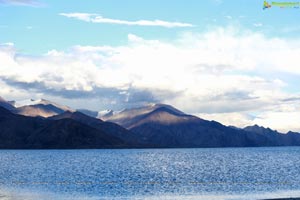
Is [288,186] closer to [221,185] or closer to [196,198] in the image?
[221,185]

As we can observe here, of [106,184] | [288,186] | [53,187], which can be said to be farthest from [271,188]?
[53,187]

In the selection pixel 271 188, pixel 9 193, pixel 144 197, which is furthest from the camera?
pixel 271 188

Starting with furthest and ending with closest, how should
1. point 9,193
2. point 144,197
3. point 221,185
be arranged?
1. point 221,185
2. point 9,193
3. point 144,197

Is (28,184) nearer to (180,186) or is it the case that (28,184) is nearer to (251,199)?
(180,186)

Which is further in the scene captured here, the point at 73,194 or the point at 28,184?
the point at 28,184

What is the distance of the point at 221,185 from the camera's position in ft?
354

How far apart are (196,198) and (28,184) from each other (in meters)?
46.6

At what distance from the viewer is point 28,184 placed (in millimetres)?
112938

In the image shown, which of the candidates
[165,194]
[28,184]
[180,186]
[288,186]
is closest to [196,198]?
[165,194]

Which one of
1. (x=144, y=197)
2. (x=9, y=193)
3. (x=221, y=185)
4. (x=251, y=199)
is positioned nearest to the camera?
(x=251, y=199)

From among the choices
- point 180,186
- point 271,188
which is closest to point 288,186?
point 271,188

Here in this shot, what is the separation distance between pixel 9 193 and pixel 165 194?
29.1 metres

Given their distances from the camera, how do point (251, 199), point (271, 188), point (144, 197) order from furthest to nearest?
1. point (271, 188)
2. point (144, 197)
3. point (251, 199)

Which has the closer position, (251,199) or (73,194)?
(251,199)
